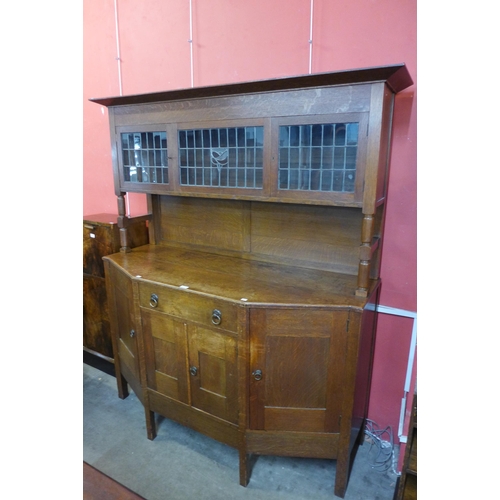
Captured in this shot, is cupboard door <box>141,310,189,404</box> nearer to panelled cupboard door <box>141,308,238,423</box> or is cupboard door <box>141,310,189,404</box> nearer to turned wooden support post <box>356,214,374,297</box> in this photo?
panelled cupboard door <box>141,308,238,423</box>

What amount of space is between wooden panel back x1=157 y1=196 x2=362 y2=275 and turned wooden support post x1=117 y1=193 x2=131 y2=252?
25 centimetres

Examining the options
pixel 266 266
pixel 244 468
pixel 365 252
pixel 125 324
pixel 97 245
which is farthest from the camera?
pixel 97 245

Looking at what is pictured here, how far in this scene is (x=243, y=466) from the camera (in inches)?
65.7

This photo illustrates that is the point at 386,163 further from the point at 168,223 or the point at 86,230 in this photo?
the point at 86,230

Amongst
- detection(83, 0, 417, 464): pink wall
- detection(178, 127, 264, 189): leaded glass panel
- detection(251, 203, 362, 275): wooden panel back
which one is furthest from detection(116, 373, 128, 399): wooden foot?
detection(83, 0, 417, 464): pink wall

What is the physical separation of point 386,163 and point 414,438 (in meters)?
1.15

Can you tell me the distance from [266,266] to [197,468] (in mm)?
1123

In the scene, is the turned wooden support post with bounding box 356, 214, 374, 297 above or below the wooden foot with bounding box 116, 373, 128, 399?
above

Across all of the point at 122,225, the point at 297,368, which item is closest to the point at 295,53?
the point at 122,225

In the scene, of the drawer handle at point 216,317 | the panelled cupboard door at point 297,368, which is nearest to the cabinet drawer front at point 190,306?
the drawer handle at point 216,317

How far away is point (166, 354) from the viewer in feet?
5.84

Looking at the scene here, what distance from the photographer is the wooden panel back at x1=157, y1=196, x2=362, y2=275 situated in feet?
5.72

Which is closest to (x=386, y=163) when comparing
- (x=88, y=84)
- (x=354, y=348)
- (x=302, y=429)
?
(x=354, y=348)

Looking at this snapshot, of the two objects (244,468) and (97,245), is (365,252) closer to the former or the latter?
(244,468)
